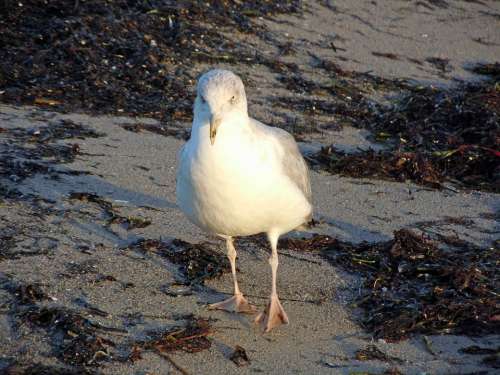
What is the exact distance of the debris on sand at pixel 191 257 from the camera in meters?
5.10

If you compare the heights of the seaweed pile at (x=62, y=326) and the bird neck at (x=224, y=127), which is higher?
the bird neck at (x=224, y=127)

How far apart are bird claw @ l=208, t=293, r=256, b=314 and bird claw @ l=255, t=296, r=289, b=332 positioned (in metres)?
0.12

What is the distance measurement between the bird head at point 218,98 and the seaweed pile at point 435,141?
2.59 metres

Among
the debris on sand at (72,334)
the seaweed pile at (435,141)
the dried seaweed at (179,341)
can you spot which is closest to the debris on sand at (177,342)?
the dried seaweed at (179,341)

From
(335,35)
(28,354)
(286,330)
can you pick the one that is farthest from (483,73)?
(28,354)

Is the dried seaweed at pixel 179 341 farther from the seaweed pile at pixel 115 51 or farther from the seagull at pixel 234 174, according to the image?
the seaweed pile at pixel 115 51

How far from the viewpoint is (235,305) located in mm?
4777

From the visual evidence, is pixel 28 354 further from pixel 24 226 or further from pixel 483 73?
pixel 483 73

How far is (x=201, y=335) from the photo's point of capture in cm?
435

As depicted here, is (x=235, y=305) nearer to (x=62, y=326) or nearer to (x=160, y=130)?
(x=62, y=326)

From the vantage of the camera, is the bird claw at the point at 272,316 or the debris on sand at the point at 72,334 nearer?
the debris on sand at the point at 72,334

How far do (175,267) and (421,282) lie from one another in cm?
142

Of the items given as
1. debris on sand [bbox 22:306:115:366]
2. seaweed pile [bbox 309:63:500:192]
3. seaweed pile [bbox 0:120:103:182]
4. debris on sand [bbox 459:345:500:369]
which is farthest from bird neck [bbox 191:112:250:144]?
seaweed pile [bbox 309:63:500:192]

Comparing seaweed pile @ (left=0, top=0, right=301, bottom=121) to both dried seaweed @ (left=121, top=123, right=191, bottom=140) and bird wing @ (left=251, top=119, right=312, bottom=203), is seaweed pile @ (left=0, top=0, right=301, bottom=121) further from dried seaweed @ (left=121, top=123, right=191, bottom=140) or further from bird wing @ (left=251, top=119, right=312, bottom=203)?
bird wing @ (left=251, top=119, right=312, bottom=203)
